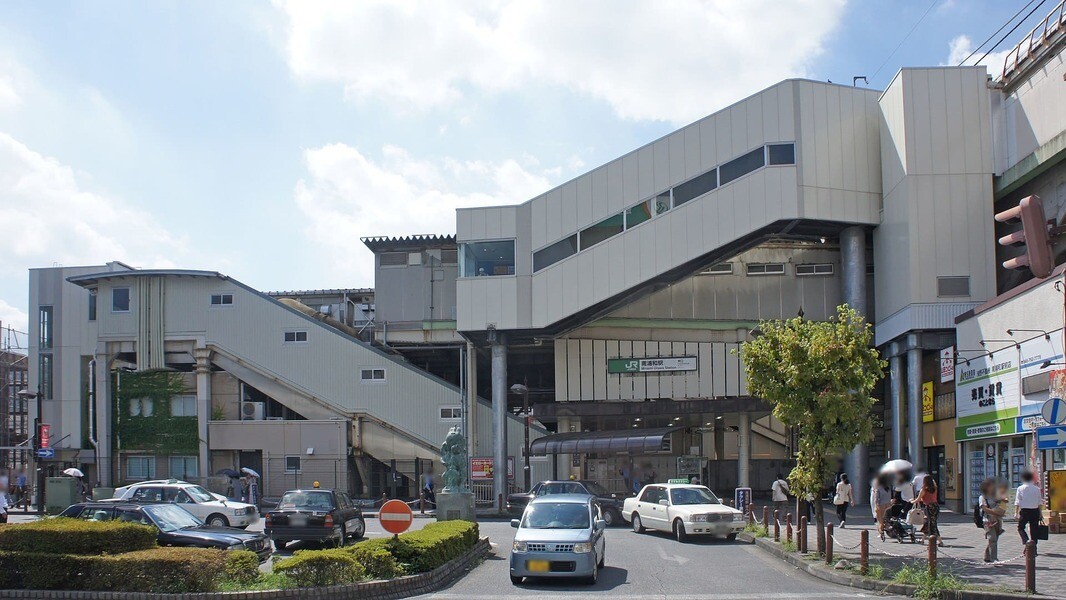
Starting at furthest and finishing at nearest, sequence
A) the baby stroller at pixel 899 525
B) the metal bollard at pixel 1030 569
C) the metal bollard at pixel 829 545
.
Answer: the baby stroller at pixel 899 525, the metal bollard at pixel 829 545, the metal bollard at pixel 1030 569

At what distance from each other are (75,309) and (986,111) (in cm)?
4083

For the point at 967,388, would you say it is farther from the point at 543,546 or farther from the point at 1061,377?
the point at 543,546

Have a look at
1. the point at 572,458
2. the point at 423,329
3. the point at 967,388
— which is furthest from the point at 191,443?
the point at 967,388

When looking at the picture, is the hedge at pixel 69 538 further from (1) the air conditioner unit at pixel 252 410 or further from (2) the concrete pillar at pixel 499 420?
(1) the air conditioner unit at pixel 252 410

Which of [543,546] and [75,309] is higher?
[75,309]

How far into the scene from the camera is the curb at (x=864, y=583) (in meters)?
13.3

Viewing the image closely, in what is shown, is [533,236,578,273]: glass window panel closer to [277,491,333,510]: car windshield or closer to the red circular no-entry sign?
[277,491,333,510]: car windshield

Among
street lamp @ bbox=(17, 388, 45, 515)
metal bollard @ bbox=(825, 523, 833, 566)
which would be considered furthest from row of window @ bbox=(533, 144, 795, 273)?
street lamp @ bbox=(17, 388, 45, 515)

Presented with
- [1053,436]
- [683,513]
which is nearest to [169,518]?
[683,513]

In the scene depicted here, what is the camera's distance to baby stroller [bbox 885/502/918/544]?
2119cm

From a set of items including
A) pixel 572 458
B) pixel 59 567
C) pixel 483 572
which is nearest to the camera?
pixel 59 567

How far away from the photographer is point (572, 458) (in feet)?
128

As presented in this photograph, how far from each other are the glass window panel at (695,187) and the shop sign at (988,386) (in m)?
11.5

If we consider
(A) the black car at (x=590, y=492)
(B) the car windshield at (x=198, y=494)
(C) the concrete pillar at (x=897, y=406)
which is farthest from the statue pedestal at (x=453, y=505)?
(C) the concrete pillar at (x=897, y=406)
